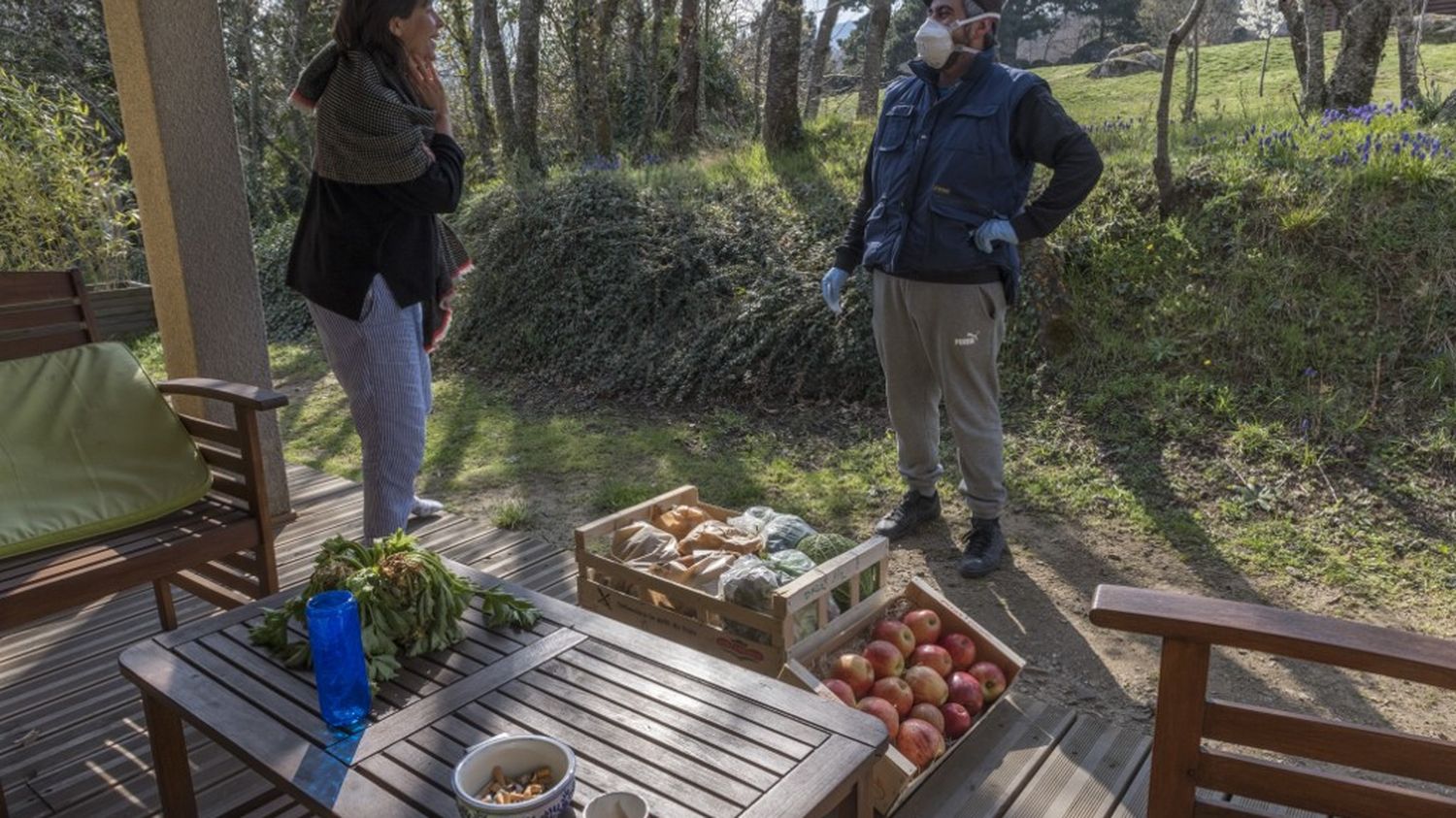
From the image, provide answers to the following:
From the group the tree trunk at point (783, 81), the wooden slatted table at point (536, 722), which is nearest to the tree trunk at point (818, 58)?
the tree trunk at point (783, 81)

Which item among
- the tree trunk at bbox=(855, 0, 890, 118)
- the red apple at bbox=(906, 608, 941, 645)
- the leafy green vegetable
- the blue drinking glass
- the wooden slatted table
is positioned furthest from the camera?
the tree trunk at bbox=(855, 0, 890, 118)

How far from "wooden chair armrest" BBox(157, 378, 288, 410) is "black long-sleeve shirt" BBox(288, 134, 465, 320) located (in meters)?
0.28

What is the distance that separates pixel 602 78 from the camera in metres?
8.90

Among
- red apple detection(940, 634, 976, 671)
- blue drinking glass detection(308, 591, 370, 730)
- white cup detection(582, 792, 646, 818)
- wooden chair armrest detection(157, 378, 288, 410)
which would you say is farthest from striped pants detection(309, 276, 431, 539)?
white cup detection(582, 792, 646, 818)

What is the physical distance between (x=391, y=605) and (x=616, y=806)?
0.67 metres

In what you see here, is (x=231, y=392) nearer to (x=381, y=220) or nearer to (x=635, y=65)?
(x=381, y=220)

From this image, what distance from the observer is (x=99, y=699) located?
2492 millimetres

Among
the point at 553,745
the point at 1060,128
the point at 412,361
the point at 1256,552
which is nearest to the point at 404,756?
the point at 553,745

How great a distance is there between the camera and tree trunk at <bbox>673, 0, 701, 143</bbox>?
28.3 ft

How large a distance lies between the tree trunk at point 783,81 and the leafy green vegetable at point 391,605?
231 inches

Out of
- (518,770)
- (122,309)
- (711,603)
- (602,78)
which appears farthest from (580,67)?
(518,770)

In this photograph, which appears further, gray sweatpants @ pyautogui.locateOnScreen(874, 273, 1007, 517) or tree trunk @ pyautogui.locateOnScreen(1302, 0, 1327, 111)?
tree trunk @ pyautogui.locateOnScreen(1302, 0, 1327, 111)

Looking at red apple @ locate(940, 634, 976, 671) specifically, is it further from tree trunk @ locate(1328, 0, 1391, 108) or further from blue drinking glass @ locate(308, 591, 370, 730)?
tree trunk @ locate(1328, 0, 1391, 108)

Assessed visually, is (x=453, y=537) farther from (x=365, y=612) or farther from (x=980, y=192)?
(x=980, y=192)
